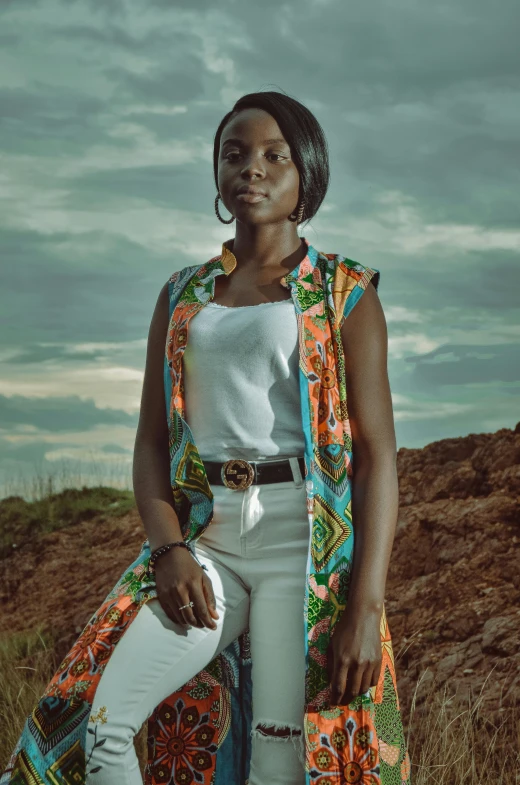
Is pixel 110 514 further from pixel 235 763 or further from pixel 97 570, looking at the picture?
pixel 235 763

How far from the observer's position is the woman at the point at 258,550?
2611mm

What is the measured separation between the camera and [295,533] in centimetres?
270

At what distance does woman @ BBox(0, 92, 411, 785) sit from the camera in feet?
8.57

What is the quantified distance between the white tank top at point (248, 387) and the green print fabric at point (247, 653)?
49mm

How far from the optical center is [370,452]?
110 inches

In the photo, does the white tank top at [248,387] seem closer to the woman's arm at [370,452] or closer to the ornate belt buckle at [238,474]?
the ornate belt buckle at [238,474]

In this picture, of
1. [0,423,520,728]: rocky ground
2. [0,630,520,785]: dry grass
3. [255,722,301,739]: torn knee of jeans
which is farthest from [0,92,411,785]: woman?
[0,423,520,728]: rocky ground

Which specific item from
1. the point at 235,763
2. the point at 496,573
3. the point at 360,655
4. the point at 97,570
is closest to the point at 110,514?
the point at 97,570

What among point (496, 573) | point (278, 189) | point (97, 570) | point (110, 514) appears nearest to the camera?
point (278, 189)

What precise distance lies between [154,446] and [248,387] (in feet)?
1.54

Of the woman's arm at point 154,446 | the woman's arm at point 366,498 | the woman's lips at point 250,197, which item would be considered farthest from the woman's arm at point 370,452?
the woman's arm at point 154,446

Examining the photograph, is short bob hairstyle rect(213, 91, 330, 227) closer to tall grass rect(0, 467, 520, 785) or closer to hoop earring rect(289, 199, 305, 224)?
hoop earring rect(289, 199, 305, 224)

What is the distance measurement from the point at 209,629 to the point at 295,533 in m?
0.38

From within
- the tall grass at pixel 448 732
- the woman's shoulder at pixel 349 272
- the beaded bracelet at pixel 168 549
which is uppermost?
the woman's shoulder at pixel 349 272
